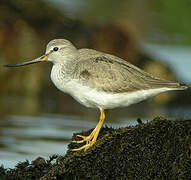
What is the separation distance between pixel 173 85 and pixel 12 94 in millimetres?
8659

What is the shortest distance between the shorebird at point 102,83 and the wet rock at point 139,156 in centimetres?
133

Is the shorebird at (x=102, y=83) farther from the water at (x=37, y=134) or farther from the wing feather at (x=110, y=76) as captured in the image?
the water at (x=37, y=134)

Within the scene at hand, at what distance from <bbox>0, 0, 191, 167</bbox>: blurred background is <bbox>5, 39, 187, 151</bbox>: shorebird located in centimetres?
247

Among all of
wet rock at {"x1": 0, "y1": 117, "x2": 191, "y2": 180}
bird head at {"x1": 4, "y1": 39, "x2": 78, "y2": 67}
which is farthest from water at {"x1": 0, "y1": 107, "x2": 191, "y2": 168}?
wet rock at {"x1": 0, "y1": 117, "x2": 191, "y2": 180}

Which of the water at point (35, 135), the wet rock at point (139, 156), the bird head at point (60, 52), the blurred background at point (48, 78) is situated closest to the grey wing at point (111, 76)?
the bird head at point (60, 52)

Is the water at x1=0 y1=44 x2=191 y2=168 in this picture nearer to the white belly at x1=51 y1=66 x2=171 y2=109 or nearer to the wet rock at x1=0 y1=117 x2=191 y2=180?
the white belly at x1=51 y1=66 x2=171 y2=109

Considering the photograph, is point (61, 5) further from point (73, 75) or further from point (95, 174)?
point (95, 174)

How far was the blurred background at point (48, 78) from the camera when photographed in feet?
41.7

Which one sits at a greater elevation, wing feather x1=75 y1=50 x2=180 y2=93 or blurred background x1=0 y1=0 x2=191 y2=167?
blurred background x1=0 y1=0 x2=191 y2=167

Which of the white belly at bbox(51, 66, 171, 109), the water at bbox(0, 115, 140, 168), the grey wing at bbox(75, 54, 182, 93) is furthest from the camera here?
the water at bbox(0, 115, 140, 168)

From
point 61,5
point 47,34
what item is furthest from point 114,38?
point 61,5

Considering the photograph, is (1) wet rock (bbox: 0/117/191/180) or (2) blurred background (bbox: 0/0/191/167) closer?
(1) wet rock (bbox: 0/117/191/180)

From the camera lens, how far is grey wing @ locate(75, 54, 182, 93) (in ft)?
29.3

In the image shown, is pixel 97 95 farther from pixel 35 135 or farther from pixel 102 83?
pixel 35 135
